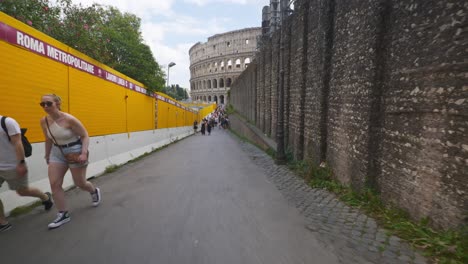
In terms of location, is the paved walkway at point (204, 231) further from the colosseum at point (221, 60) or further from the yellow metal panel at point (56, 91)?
the colosseum at point (221, 60)

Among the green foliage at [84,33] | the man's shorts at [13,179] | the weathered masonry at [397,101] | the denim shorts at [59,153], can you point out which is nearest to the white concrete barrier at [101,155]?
the man's shorts at [13,179]

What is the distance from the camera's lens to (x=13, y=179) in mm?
3465

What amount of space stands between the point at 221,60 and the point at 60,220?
284 ft

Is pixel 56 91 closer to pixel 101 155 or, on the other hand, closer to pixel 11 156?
pixel 101 155

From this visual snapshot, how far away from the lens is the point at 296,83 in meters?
9.75

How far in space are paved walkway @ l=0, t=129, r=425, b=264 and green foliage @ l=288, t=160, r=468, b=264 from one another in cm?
20

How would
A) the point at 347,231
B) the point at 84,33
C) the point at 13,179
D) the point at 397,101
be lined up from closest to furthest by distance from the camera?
the point at 13,179
the point at 347,231
the point at 397,101
the point at 84,33

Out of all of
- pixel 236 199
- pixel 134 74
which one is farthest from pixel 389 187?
pixel 134 74

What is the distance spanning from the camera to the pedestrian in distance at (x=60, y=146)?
361 cm

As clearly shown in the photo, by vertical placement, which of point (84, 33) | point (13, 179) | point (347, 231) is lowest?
point (347, 231)

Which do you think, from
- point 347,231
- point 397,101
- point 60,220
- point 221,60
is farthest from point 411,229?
point 221,60

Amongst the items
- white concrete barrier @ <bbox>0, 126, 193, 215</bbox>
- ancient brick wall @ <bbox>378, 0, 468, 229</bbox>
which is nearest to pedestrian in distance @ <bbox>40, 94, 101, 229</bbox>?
white concrete barrier @ <bbox>0, 126, 193, 215</bbox>

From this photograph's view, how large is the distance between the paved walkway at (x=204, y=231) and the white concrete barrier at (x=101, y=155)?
47 cm

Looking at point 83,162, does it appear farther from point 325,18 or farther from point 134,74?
point 134,74
